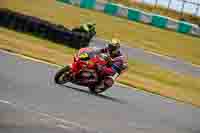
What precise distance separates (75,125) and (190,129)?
14.3 feet

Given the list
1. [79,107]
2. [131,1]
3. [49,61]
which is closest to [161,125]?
[79,107]

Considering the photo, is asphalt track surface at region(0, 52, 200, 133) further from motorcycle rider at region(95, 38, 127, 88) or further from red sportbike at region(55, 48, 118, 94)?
motorcycle rider at region(95, 38, 127, 88)

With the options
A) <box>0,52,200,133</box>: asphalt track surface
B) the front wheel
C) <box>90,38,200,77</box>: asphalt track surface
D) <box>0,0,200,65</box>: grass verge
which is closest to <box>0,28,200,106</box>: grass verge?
<box>90,38,200,77</box>: asphalt track surface

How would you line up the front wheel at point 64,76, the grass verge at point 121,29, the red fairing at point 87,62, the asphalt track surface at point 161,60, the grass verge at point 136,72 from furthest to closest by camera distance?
1. the grass verge at point 121,29
2. the asphalt track surface at point 161,60
3. the grass verge at point 136,72
4. the red fairing at point 87,62
5. the front wheel at point 64,76

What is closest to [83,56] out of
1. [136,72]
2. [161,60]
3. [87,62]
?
[87,62]

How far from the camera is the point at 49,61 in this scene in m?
21.2

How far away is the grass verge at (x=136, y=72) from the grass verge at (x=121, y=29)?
6928 millimetres

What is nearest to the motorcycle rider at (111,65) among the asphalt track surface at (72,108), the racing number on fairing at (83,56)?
the racing number on fairing at (83,56)

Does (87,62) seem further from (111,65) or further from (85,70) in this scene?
(111,65)

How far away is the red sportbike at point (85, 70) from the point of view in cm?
1702

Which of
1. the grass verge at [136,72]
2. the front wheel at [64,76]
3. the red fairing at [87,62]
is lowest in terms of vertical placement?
the grass verge at [136,72]

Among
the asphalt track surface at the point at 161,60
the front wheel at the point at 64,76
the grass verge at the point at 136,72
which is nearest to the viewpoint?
the front wheel at the point at 64,76

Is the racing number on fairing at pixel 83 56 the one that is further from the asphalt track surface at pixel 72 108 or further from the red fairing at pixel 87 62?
the asphalt track surface at pixel 72 108

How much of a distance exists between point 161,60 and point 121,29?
680 cm
